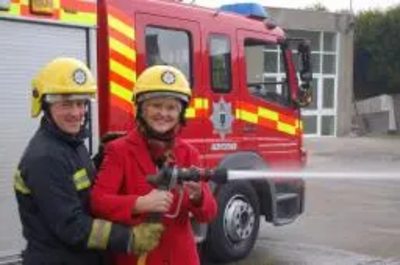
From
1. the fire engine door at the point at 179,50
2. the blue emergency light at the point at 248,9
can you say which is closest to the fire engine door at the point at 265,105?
the blue emergency light at the point at 248,9

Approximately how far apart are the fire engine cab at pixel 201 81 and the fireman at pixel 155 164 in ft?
8.76

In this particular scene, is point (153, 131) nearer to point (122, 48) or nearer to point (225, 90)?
point (122, 48)

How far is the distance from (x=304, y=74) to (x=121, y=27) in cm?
253

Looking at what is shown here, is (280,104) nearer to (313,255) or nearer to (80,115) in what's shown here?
(313,255)

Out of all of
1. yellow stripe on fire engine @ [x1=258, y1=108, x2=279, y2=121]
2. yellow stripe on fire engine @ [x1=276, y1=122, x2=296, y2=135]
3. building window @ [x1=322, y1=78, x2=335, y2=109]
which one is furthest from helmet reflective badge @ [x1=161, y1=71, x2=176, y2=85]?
building window @ [x1=322, y1=78, x2=335, y2=109]

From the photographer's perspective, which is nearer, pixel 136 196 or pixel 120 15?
pixel 136 196

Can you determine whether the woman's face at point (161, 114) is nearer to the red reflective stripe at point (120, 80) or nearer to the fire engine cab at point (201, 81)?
the fire engine cab at point (201, 81)

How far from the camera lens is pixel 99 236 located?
9.87 ft

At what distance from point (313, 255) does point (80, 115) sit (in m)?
5.94

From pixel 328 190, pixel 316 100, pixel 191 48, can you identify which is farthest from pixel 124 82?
pixel 316 100

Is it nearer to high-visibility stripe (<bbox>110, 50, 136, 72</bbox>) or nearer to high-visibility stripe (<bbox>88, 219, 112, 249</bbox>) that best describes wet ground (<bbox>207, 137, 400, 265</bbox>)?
high-visibility stripe (<bbox>110, 50, 136, 72</bbox>)

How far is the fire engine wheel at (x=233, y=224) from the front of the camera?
7.70 m

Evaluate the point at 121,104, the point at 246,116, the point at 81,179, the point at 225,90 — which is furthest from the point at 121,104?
the point at 81,179

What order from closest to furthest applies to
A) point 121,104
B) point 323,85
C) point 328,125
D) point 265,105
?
point 121,104 → point 265,105 → point 323,85 → point 328,125
